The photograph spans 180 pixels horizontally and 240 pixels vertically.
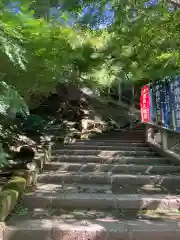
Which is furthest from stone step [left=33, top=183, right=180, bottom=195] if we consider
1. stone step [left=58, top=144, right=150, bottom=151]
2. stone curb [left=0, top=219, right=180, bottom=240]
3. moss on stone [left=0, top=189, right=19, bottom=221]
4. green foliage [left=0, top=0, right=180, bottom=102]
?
stone step [left=58, top=144, right=150, bottom=151]

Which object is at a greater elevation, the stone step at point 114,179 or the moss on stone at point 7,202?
the stone step at point 114,179

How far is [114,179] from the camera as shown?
5.48 meters

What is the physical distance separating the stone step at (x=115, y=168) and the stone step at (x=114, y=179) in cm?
53

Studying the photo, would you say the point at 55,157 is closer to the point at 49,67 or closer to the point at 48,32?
the point at 49,67

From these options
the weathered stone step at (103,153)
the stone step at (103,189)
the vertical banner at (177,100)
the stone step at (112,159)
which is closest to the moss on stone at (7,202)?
the stone step at (103,189)

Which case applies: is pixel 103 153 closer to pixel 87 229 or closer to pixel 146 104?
pixel 146 104

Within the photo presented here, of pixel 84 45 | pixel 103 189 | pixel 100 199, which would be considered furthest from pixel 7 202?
pixel 84 45

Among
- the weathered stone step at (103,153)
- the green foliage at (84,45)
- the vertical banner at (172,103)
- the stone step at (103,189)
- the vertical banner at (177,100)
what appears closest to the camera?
the green foliage at (84,45)

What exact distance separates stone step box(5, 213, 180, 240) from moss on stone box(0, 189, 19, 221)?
4.7 inches

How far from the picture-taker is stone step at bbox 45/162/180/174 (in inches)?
239

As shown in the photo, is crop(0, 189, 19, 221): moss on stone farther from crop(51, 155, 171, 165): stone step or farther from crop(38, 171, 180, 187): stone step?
crop(51, 155, 171, 165): stone step

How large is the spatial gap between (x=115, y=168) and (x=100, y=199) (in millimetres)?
1902

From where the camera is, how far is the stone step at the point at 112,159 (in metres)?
6.78

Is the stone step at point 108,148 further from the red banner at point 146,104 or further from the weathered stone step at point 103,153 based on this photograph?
the red banner at point 146,104
